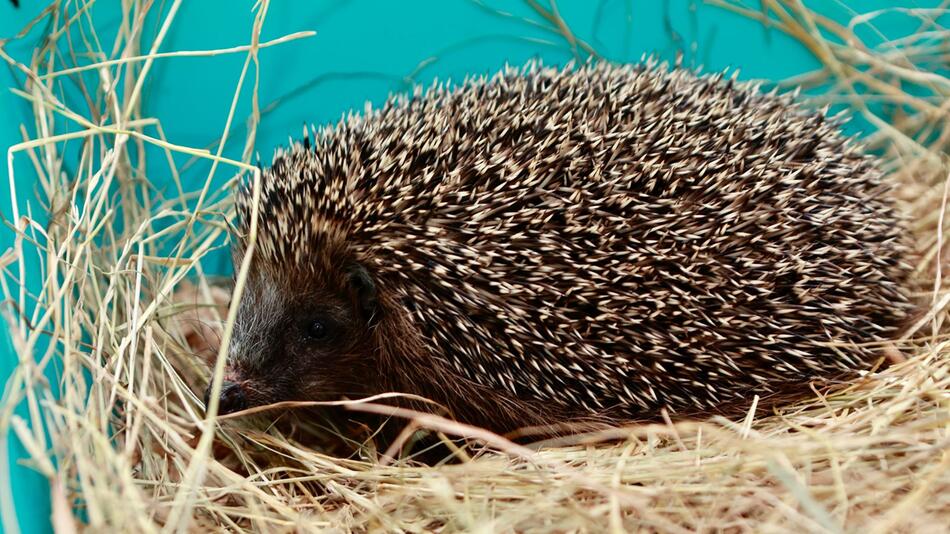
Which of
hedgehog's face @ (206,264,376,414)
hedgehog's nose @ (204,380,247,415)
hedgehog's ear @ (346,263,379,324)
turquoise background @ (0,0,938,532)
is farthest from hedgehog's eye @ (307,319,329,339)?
turquoise background @ (0,0,938,532)

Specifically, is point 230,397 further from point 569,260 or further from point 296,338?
point 569,260

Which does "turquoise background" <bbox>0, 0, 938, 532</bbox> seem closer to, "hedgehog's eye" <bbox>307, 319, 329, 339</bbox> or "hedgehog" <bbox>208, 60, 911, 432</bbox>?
"hedgehog" <bbox>208, 60, 911, 432</bbox>

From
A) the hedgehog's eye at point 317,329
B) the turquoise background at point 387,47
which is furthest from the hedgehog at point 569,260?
the turquoise background at point 387,47

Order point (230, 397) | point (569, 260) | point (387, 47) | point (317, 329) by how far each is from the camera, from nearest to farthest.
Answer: point (569, 260), point (230, 397), point (317, 329), point (387, 47)

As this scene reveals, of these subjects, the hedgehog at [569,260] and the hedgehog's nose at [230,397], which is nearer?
the hedgehog at [569,260]

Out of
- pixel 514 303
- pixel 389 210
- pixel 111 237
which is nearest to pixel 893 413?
pixel 514 303

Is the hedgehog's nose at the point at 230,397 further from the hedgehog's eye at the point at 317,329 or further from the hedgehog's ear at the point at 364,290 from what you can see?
the hedgehog's ear at the point at 364,290

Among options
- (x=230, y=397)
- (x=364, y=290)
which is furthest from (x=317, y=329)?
(x=230, y=397)

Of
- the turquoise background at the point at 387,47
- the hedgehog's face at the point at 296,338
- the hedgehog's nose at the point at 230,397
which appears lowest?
the hedgehog's nose at the point at 230,397
